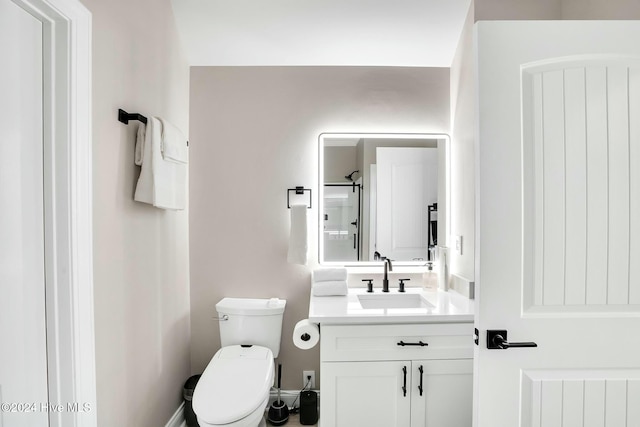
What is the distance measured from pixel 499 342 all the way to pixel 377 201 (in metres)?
1.35

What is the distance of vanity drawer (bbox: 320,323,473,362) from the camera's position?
1.82 meters

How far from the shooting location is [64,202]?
1209 millimetres

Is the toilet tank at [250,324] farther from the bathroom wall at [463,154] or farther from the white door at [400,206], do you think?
the bathroom wall at [463,154]

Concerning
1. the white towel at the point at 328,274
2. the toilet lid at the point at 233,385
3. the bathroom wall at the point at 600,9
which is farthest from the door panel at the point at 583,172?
the toilet lid at the point at 233,385

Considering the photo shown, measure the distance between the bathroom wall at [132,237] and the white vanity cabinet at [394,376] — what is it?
852 millimetres

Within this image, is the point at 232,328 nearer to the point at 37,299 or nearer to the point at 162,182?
the point at 162,182

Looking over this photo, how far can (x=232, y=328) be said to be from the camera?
2250mm

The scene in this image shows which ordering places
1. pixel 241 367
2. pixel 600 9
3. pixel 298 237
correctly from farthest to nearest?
pixel 298 237 → pixel 241 367 → pixel 600 9

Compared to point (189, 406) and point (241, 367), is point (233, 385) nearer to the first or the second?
point (241, 367)

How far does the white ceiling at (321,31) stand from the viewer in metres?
2.09

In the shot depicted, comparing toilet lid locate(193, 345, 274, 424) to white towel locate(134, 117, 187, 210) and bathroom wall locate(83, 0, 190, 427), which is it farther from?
white towel locate(134, 117, 187, 210)

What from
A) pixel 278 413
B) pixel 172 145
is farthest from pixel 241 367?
pixel 172 145

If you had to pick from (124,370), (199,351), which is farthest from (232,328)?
(124,370)

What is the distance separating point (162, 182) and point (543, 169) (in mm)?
1529
